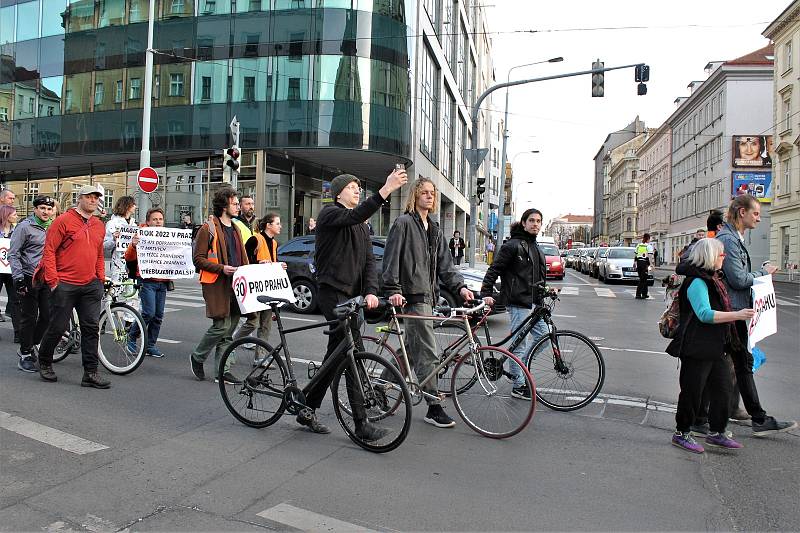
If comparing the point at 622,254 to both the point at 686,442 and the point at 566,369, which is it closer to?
the point at 566,369

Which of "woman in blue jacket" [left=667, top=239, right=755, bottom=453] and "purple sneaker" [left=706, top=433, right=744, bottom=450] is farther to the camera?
"purple sneaker" [left=706, top=433, right=744, bottom=450]

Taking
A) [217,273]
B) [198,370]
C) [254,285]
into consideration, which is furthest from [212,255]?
[198,370]

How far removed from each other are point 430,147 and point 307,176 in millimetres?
6805

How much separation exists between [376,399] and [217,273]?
2.67 meters

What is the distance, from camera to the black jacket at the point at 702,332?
452cm

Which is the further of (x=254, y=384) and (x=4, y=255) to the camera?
(x=4, y=255)

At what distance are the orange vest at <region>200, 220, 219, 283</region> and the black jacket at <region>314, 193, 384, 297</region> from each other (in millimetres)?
2025

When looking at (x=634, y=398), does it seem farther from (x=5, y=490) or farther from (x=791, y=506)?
(x=5, y=490)

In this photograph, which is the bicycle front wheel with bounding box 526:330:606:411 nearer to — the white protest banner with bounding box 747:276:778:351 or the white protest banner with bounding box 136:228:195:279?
the white protest banner with bounding box 747:276:778:351

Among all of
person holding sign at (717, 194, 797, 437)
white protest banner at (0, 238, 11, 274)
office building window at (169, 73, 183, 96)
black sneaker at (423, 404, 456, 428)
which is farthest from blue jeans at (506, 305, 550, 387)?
office building window at (169, 73, 183, 96)

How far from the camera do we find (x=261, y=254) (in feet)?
24.4

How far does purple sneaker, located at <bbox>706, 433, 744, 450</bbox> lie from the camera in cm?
466

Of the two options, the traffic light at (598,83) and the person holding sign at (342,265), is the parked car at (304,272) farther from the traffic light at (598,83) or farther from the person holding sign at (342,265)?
the traffic light at (598,83)

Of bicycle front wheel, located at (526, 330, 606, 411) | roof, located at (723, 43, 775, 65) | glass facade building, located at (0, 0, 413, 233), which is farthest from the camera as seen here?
roof, located at (723, 43, 775, 65)
